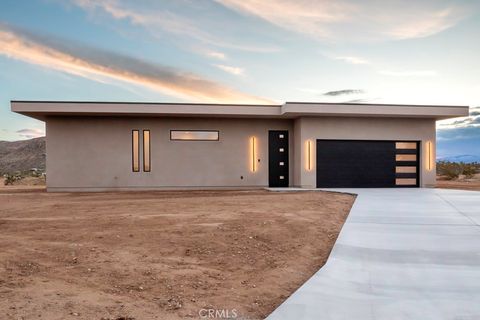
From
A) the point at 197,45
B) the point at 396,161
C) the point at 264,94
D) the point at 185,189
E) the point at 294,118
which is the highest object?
the point at 197,45

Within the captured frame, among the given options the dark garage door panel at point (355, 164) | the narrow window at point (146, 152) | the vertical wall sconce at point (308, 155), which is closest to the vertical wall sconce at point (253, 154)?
the vertical wall sconce at point (308, 155)

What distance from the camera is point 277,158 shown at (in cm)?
1772

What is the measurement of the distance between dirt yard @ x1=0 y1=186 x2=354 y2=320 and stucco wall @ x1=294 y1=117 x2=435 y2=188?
28.8 feet

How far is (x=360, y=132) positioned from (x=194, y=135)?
7.74 meters

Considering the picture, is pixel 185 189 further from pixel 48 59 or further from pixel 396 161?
pixel 396 161

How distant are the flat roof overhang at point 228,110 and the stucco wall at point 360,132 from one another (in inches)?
23.4

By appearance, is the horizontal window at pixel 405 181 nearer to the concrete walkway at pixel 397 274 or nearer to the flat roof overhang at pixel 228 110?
the flat roof overhang at pixel 228 110

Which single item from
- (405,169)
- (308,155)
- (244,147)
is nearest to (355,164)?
(308,155)

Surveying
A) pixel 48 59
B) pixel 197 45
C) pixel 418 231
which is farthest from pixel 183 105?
pixel 418 231

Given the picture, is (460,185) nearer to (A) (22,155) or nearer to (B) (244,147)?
(B) (244,147)

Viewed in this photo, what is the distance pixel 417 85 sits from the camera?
2002 cm

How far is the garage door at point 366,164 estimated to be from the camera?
1716 cm

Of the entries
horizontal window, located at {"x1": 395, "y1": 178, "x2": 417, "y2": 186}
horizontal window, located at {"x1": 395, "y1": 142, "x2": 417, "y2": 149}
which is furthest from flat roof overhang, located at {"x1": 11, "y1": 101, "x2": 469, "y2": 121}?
horizontal window, located at {"x1": 395, "y1": 178, "x2": 417, "y2": 186}

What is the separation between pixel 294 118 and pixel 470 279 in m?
13.6
